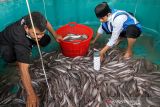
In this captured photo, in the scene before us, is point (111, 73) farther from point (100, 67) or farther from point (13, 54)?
point (13, 54)

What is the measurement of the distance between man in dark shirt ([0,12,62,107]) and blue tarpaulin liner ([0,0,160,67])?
1.34 metres

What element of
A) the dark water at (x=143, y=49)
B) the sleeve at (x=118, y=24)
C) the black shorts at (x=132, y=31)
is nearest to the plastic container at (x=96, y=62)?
the sleeve at (x=118, y=24)

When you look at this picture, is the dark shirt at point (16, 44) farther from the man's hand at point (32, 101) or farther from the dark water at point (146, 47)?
A: the dark water at point (146, 47)

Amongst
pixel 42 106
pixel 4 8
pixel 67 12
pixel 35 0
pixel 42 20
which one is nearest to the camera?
pixel 42 20

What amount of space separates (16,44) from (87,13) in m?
3.03

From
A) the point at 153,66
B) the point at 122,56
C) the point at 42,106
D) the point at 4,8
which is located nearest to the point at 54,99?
the point at 42,106

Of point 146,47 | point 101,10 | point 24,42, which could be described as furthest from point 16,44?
point 146,47

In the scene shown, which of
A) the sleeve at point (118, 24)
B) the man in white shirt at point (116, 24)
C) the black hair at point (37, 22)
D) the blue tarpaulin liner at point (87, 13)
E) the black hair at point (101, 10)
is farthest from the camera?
the blue tarpaulin liner at point (87, 13)

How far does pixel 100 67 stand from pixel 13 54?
1.58 meters

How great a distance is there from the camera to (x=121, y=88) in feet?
12.8

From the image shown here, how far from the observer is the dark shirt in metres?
3.38

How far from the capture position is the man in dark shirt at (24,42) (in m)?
3.29

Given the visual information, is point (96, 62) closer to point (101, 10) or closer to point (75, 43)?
point (75, 43)

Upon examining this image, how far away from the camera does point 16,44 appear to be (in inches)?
137
